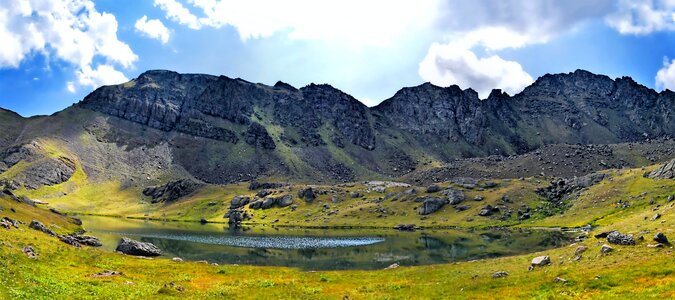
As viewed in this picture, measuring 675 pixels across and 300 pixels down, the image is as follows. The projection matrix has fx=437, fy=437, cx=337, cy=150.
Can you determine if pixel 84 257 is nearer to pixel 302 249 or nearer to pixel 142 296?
pixel 142 296

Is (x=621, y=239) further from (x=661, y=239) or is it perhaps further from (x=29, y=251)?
(x=29, y=251)

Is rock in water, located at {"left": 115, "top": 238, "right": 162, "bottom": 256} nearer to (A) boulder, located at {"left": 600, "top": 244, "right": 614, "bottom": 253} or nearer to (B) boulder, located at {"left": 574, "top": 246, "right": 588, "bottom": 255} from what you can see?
(B) boulder, located at {"left": 574, "top": 246, "right": 588, "bottom": 255}

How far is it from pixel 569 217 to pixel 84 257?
140 meters

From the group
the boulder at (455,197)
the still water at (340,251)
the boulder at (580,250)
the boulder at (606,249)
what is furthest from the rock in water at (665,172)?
the boulder at (606,249)

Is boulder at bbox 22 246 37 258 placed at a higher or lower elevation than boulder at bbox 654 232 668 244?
higher

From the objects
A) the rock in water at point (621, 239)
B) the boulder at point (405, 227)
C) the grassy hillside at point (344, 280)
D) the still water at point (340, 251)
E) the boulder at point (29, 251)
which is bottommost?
the boulder at point (405, 227)

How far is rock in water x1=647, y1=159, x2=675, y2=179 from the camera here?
14050 centimetres

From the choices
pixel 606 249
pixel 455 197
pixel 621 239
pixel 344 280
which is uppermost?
pixel 455 197

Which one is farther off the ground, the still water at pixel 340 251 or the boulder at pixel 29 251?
the boulder at pixel 29 251

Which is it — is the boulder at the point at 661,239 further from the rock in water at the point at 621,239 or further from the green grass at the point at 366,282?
the rock in water at the point at 621,239

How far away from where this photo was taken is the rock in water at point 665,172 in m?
140

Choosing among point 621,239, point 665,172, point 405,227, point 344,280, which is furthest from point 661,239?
point 405,227

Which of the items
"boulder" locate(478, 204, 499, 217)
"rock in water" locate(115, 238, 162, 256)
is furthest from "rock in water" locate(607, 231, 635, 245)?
"boulder" locate(478, 204, 499, 217)

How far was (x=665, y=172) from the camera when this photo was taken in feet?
470
